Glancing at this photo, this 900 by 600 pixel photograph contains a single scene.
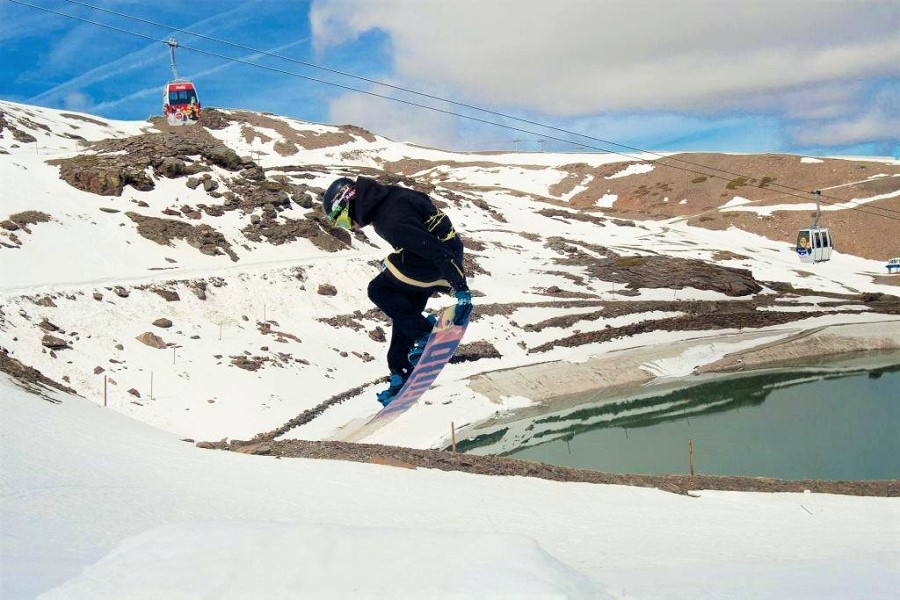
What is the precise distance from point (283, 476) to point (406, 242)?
9.28m

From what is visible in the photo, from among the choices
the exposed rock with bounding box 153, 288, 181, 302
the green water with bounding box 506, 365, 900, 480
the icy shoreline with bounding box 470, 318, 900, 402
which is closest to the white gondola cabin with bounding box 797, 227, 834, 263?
the green water with bounding box 506, 365, 900, 480

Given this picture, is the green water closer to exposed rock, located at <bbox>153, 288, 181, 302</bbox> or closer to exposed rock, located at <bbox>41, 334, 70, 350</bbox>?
exposed rock, located at <bbox>41, 334, 70, 350</bbox>

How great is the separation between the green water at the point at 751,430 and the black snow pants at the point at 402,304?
26.3 metres

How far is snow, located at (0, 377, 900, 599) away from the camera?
226 inches

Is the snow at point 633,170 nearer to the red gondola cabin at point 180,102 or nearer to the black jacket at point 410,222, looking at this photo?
the red gondola cabin at point 180,102

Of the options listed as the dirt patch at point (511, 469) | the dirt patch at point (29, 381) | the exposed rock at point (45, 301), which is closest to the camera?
the dirt patch at point (511, 469)

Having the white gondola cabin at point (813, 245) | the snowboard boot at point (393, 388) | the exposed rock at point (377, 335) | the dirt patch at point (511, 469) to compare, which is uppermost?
the white gondola cabin at point (813, 245)

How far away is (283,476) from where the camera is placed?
15.6 metres

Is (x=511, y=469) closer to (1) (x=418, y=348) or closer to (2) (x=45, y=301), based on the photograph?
(1) (x=418, y=348)

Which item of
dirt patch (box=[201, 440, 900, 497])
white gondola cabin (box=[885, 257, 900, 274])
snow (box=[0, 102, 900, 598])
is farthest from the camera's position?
white gondola cabin (box=[885, 257, 900, 274])

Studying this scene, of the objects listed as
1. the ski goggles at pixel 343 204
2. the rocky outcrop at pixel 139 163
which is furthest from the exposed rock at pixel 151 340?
the ski goggles at pixel 343 204

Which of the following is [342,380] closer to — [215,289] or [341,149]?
[215,289]

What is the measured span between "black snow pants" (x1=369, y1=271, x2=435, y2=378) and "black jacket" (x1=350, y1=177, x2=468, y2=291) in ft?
2.53

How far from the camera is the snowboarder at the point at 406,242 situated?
820cm
